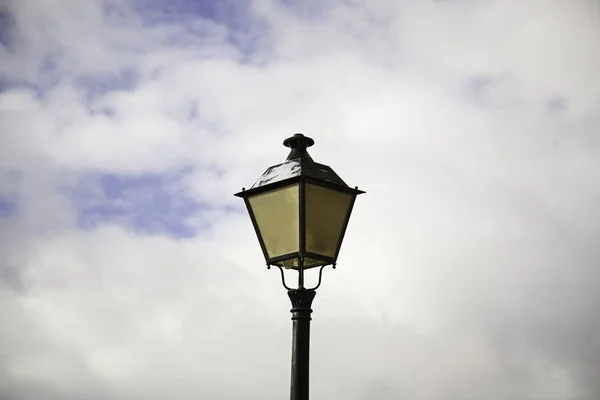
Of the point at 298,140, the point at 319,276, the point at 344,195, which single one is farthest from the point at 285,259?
the point at 298,140

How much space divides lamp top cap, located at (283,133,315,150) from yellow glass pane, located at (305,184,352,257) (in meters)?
0.72

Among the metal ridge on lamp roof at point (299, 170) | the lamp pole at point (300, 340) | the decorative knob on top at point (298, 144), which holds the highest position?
the decorative knob on top at point (298, 144)

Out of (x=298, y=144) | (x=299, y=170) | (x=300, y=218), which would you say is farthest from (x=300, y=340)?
(x=298, y=144)

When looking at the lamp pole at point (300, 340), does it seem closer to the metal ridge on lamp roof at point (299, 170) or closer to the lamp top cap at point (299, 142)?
the metal ridge on lamp roof at point (299, 170)

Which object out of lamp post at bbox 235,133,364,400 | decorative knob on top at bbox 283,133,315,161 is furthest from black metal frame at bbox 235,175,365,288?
decorative knob on top at bbox 283,133,315,161

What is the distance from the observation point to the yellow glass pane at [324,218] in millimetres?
7555

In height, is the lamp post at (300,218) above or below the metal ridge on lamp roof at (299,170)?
below

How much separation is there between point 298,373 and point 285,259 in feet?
3.42

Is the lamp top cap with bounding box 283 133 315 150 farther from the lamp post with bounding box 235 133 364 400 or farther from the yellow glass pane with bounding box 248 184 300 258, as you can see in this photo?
the yellow glass pane with bounding box 248 184 300 258

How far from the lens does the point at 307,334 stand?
7.26 m

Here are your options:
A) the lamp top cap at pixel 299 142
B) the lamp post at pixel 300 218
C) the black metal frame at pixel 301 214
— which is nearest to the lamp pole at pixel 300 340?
the lamp post at pixel 300 218

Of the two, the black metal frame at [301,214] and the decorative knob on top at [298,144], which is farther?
the decorative knob on top at [298,144]

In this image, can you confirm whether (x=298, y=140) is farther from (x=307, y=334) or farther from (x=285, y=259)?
(x=307, y=334)

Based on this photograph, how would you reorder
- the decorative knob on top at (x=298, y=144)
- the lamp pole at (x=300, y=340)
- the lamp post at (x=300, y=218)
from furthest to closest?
1. the decorative knob on top at (x=298, y=144)
2. the lamp post at (x=300, y=218)
3. the lamp pole at (x=300, y=340)
